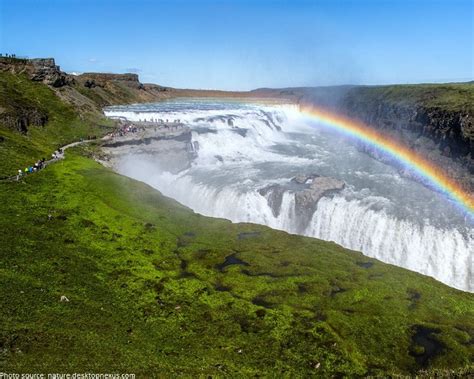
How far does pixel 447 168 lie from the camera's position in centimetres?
6944

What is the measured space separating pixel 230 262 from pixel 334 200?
83.1 ft

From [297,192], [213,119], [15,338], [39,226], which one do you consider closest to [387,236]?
[297,192]

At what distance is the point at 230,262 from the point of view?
32062mm

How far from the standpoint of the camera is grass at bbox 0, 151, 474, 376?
19.8 m

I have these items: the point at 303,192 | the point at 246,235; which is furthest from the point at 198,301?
the point at 303,192

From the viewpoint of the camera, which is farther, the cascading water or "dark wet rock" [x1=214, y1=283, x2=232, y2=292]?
the cascading water

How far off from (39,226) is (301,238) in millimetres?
22844

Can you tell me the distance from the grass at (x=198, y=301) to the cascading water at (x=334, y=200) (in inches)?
568

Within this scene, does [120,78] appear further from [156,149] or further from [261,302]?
[261,302]

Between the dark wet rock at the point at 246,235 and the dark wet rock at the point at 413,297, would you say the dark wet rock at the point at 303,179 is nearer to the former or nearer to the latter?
the dark wet rock at the point at 246,235

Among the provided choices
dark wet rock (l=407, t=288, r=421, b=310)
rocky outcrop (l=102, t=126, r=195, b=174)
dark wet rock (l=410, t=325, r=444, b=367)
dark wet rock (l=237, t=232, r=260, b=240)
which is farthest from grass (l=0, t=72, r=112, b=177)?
dark wet rock (l=410, t=325, r=444, b=367)

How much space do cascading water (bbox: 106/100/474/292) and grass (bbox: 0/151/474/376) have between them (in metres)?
14.4

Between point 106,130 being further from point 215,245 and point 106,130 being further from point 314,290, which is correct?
point 314,290

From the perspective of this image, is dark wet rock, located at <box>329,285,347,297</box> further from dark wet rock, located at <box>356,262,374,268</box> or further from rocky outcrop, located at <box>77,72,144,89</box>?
rocky outcrop, located at <box>77,72,144,89</box>
